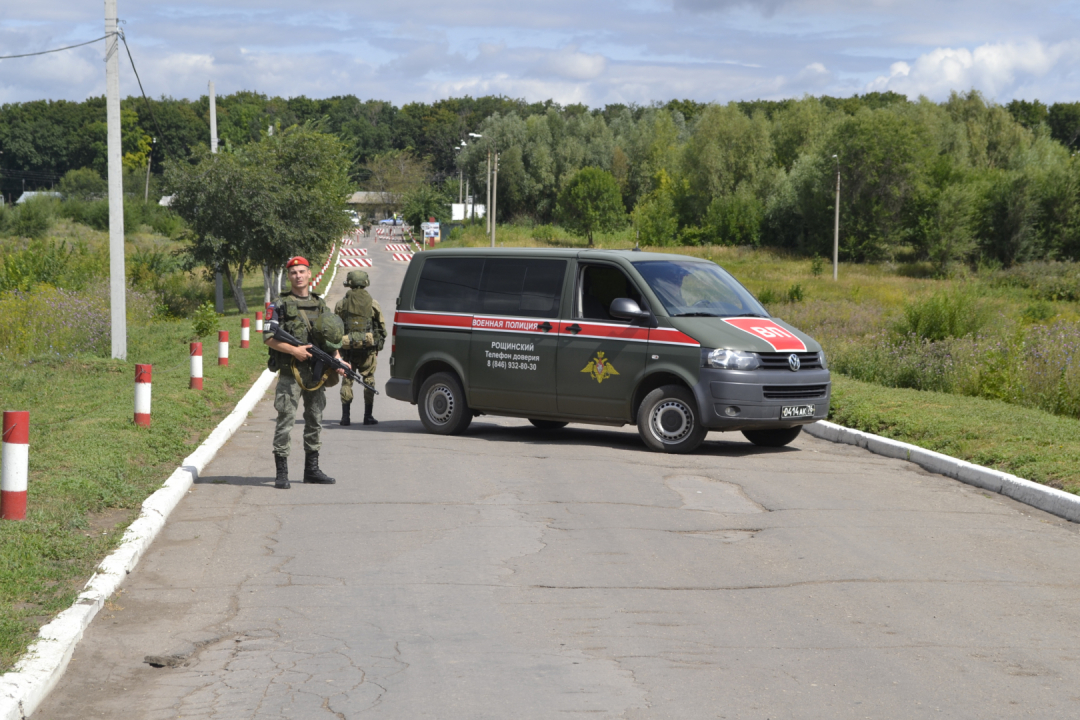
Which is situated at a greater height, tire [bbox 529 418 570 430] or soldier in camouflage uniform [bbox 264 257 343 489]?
soldier in camouflage uniform [bbox 264 257 343 489]

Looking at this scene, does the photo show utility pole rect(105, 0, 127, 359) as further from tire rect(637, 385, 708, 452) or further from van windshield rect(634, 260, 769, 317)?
tire rect(637, 385, 708, 452)

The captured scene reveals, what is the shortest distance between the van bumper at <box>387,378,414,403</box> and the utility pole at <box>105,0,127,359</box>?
889 centimetres

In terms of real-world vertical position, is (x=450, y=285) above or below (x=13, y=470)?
above

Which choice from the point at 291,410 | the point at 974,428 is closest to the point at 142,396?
the point at 291,410

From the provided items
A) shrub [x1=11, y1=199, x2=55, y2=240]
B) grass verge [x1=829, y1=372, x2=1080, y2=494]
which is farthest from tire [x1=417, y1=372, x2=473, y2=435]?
shrub [x1=11, y1=199, x2=55, y2=240]

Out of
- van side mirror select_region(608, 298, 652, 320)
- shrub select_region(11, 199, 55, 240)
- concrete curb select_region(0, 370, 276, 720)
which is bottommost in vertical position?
concrete curb select_region(0, 370, 276, 720)

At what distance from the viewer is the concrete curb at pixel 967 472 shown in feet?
28.1

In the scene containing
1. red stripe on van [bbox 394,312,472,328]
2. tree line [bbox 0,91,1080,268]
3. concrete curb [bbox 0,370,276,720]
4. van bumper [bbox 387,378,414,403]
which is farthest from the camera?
tree line [bbox 0,91,1080,268]

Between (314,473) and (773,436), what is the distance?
5.46 metres

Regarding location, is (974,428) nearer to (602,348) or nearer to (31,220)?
(602,348)

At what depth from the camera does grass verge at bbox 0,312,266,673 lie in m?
5.63

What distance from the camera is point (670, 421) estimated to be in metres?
11.4

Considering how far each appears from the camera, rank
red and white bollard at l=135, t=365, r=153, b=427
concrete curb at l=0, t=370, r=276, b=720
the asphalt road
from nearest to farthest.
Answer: concrete curb at l=0, t=370, r=276, b=720 < the asphalt road < red and white bollard at l=135, t=365, r=153, b=427

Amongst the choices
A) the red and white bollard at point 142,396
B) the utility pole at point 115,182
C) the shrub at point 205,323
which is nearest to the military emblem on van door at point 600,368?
the red and white bollard at point 142,396
